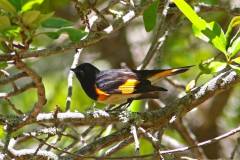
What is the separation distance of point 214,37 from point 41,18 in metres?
0.67

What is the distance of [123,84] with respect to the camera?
3.65m

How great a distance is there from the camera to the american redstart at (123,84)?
3497mm

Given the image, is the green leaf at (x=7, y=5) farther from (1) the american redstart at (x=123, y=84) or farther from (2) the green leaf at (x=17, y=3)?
(1) the american redstart at (x=123, y=84)

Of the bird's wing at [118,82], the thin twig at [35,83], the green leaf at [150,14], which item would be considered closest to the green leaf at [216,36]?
the green leaf at [150,14]

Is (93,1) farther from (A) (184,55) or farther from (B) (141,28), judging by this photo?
(B) (141,28)

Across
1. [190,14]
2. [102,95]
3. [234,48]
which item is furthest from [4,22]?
[102,95]

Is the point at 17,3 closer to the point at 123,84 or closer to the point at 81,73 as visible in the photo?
the point at 123,84

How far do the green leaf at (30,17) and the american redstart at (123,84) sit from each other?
5.27ft

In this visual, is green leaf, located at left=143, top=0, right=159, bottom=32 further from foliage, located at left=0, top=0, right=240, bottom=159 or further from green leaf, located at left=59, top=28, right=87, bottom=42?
green leaf, located at left=59, top=28, right=87, bottom=42

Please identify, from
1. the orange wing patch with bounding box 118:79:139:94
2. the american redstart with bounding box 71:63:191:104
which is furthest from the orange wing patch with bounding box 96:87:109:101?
the orange wing patch with bounding box 118:79:139:94

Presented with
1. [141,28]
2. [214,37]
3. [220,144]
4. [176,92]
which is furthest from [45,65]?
[214,37]

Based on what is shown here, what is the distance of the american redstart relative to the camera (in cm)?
350

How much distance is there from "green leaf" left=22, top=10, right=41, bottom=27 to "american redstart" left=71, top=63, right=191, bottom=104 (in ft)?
5.27

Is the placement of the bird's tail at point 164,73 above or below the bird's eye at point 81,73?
below
